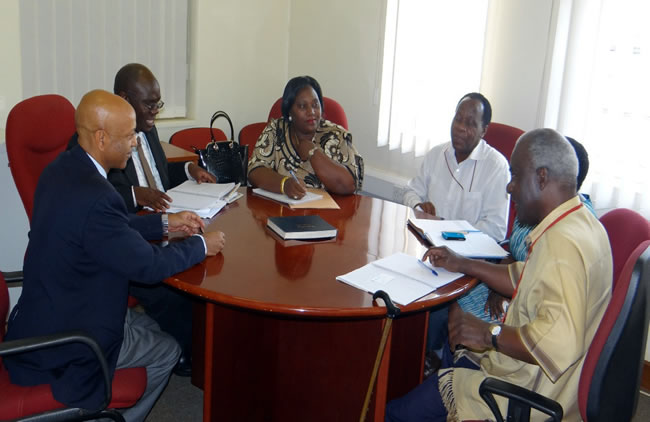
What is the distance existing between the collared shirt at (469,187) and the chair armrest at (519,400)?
134 cm

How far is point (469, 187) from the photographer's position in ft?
10.1

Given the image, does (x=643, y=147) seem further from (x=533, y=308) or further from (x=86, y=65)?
(x=86, y=65)

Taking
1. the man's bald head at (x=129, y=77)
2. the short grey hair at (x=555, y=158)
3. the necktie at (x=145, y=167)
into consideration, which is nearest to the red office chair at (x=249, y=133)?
the necktie at (x=145, y=167)

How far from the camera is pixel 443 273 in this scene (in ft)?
6.86

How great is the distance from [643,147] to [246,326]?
209 cm

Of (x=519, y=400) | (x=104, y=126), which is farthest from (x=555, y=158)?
(x=104, y=126)

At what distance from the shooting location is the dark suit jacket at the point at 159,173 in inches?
104

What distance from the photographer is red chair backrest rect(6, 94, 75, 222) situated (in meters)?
2.45

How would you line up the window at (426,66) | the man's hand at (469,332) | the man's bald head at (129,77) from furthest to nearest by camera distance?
the window at (426,66)
the man's bald head at (129,77)
the man's hand at (469,332)

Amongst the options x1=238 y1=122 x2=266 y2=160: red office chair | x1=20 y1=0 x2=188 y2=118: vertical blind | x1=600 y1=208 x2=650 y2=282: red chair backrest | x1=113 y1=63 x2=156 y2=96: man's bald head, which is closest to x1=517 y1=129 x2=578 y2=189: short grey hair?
x1=600 y1=208 x2=650 y2=282: red chair backrest

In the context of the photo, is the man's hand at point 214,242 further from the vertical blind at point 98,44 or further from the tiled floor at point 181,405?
the vertical blind at point 98,44

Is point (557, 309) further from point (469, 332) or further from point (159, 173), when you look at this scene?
point (159, 173)

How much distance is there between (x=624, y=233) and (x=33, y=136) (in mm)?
2234

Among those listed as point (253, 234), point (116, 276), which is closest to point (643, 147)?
point (253, 234)
